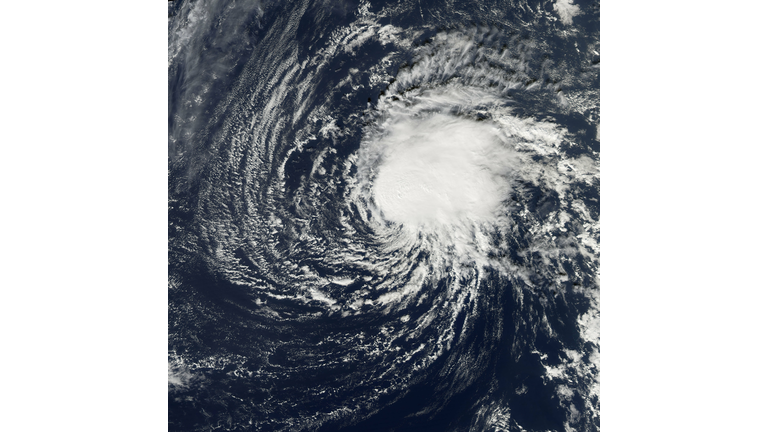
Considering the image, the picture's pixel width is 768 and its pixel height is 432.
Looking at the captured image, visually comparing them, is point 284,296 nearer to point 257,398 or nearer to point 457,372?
point 257,398

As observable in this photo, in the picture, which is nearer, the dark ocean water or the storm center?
the dark ocean water

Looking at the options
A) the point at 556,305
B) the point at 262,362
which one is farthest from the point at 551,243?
the point at 262,362

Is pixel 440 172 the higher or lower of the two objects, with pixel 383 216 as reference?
higher

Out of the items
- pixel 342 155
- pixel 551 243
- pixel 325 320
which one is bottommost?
pixel 325 320

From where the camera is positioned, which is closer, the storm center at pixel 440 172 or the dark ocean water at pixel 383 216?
the dark ocean water at pixel 383 216

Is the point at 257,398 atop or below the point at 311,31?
below

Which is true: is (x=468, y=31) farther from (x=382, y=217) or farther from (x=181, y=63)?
(x=181, y=63)

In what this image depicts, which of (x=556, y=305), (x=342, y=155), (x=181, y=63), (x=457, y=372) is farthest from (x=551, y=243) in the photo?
(x=181, y=63)

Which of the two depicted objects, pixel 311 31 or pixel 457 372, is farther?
pixel 311 31
